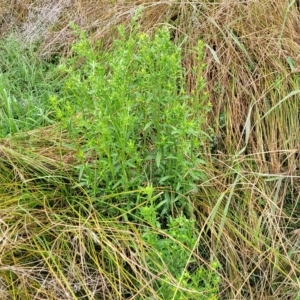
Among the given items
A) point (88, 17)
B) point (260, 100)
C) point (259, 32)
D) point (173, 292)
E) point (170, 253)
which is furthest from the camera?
point (88, 17)

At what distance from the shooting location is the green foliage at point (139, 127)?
5.61 ft

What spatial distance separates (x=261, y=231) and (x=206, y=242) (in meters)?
0.19

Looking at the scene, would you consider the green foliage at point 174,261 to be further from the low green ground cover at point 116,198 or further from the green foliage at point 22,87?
the green foliage at point 22,87

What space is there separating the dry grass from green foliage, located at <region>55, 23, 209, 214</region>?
0.46 feet

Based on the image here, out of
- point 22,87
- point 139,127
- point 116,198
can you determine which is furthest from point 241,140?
point 22,87

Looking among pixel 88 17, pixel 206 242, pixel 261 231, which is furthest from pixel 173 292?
pixel 88 17

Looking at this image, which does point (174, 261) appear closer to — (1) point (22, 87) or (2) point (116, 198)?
(2) point (116, 198)

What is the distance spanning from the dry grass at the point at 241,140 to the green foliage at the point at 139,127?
14cm

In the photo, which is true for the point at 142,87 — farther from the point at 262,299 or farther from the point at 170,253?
the point at 262,299

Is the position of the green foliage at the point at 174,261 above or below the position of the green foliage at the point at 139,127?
below

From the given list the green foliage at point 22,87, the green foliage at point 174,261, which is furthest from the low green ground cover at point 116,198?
the green foliage at point 22,87

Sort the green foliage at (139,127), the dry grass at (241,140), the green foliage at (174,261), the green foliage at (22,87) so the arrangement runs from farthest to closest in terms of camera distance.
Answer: the green foliage at (22,87) < the dry grass at (241,140) < the green foliage at (139,127) < the green foliage at (174,261)

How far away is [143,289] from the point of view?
63.4 inches

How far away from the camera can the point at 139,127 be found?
188cm
